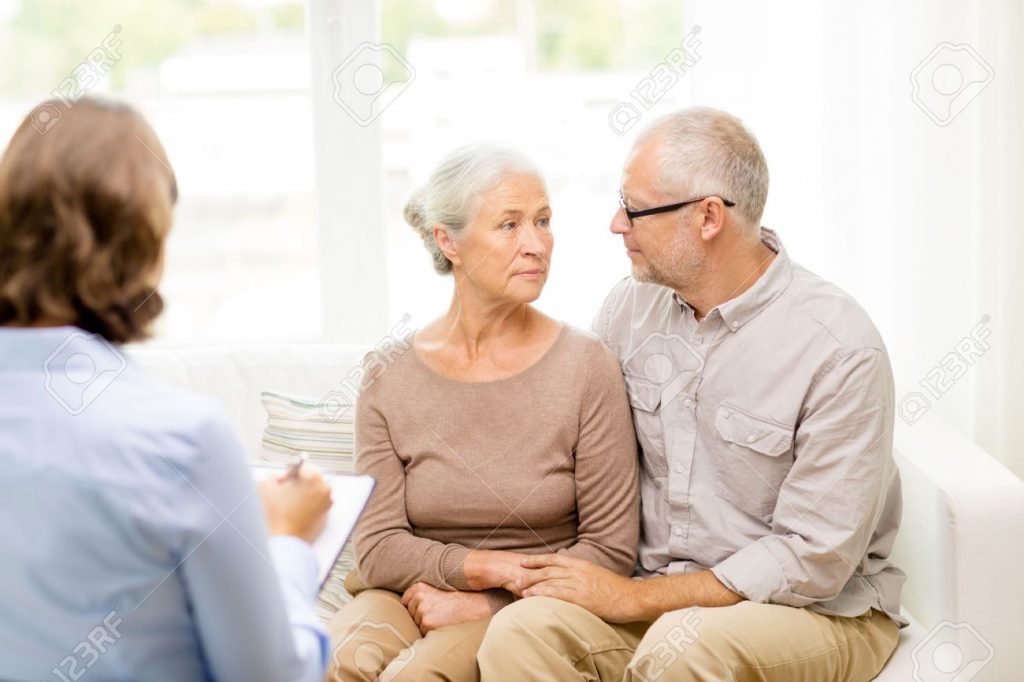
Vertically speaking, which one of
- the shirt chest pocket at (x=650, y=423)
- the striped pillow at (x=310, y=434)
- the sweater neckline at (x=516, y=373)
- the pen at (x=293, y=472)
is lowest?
the striped pillow at (x=310, y=434)

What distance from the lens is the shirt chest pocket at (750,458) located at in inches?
74.6

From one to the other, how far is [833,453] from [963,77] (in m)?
1.11

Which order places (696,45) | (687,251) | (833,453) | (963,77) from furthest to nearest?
(696,45), (963,77), (687,251), (833,453)

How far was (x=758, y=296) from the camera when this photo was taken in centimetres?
196

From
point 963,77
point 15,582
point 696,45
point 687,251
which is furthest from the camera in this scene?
point 696,45

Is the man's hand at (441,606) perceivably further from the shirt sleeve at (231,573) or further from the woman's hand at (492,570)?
the shirt sleeve at (231,573)

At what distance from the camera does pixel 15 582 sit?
1016mm

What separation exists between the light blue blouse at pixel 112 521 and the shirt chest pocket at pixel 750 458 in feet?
3.52

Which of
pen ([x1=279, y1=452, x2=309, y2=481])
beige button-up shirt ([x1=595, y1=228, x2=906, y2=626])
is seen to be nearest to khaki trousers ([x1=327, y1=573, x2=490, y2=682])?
beige button-up shirt ([x1=595, y1=228, x2=906, y2=626])

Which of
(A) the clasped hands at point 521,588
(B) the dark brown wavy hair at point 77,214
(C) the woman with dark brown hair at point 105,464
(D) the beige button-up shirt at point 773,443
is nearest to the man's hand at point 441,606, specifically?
(A) the clasped hands at point 521,588

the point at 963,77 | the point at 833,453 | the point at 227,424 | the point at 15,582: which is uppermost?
the point at 963,77

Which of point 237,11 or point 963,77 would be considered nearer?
point 963,77

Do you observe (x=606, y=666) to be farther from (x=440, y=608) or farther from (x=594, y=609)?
(x=440, y=608)

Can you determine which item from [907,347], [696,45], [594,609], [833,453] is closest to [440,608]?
[594,609]
